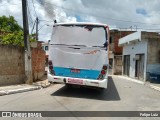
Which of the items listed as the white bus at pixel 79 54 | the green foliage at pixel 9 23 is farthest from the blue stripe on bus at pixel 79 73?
the green foliage at pixel 9 23

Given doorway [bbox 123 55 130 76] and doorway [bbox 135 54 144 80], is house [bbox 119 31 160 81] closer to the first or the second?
doorway [bbox 135 54 144 80]

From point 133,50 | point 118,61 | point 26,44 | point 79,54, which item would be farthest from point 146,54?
point 118,61

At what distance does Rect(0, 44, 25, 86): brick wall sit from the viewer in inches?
507

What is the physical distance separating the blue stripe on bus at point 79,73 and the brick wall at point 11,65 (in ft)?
13.7

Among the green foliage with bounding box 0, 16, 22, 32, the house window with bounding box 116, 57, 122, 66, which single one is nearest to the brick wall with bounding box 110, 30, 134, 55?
the house window with bounding box 116, 57, 122, 66

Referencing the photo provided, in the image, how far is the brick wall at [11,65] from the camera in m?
12.9

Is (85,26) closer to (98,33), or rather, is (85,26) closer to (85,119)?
A: (98,33)

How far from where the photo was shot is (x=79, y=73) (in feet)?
33.0

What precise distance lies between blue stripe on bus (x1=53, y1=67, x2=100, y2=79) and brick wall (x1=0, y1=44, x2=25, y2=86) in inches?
164

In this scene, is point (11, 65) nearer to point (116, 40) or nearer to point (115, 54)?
point (115, 54)

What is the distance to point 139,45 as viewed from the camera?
2272cm

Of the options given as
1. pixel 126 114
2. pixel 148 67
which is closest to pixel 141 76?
pixel 148 67

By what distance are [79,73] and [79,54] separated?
33.7 inches

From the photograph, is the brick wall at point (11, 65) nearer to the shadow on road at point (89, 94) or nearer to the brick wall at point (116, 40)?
the shadow on road at point (89, 94)
